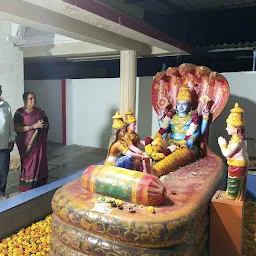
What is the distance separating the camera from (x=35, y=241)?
3.28 metres

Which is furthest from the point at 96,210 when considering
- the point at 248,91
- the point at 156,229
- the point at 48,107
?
the point at 48,107

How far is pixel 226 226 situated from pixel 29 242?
79.8 inches

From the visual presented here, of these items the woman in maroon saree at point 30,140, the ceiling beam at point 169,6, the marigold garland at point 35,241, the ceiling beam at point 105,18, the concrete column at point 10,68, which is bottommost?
the marigold garland at point 35,241

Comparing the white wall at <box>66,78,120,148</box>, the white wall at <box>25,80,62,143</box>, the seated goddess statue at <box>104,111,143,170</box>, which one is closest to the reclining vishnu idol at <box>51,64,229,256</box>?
the seated goddess statue at <box>104,111,143,170</box>

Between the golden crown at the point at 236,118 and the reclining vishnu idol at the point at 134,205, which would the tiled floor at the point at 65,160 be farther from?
the golden crown at the point at 236,118

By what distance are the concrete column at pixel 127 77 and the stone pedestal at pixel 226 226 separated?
11.0ft

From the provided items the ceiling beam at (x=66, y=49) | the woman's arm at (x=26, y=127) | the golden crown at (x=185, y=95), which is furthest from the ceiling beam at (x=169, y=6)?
the woman's arm at (x=26, y=127)

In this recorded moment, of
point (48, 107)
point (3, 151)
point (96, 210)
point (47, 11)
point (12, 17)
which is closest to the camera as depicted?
point (96, 210)

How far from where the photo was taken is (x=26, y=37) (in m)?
6.28

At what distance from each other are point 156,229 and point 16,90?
466cm

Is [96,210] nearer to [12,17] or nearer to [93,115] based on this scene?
[12,17]

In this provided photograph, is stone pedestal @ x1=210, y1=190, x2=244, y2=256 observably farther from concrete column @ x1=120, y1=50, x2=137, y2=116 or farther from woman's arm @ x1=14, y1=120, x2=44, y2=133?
concrete column @ x1=120, y1=50, x2=137, y2=116

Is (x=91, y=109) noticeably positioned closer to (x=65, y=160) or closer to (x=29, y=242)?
(x=65, y=160)

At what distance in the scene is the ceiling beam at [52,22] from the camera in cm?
325
